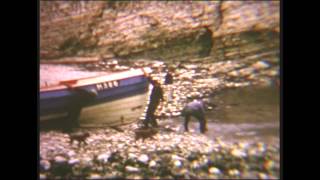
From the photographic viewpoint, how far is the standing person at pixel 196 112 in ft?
7.76

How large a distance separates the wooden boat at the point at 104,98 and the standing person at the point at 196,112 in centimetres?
25

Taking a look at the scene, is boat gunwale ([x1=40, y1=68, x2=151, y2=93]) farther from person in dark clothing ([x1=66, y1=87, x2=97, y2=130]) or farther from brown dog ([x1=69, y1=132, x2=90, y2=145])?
brown dog ([x1=69, y1=132, x2=90, y2=145])

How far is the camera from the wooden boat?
2.41 meters

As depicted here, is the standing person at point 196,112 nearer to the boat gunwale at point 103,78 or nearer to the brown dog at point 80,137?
the boat gunwale at point 103,78

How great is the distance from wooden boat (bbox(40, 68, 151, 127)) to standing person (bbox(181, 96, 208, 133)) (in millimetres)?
246

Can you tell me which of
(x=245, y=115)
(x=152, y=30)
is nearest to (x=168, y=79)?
(x=152, y=30)

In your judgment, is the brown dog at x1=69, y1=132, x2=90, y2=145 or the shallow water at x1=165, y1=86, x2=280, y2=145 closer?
the shallow water at x1=165, y1=86, x2=280, y2=145

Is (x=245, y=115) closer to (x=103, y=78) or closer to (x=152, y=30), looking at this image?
(x=152, y=30)

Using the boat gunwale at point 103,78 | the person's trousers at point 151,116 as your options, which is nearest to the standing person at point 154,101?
the person's trousers at point 151,116

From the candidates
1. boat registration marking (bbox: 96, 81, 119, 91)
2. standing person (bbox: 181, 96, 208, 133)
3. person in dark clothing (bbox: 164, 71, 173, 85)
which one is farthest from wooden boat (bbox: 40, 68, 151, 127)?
standing person (bbox: 181, 96, 208, 133)

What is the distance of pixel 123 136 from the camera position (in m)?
2.40
